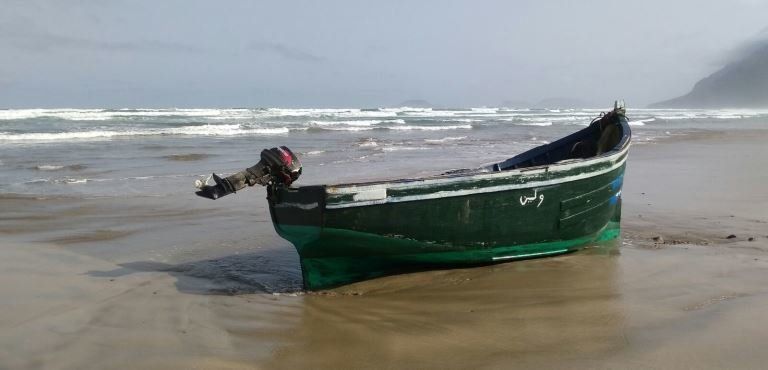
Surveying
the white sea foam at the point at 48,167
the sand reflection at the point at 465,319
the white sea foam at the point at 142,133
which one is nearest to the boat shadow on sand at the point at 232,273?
the sand reflection at the point at 465,319

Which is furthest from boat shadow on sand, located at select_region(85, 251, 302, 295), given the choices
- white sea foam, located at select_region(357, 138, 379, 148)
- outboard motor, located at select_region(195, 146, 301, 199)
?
white sea foam, located at select_region(357, 138, 379, 148)

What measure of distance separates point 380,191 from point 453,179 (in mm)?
632

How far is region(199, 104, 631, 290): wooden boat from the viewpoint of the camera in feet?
13.8

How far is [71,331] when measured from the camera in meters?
3.53

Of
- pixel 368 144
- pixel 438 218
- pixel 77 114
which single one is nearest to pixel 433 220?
pixel 438 218

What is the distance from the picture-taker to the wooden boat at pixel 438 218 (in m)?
4.20

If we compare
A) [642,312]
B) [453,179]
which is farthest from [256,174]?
[642,312]

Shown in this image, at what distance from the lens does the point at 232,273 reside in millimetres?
4965

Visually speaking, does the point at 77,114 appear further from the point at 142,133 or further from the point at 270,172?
the point at 270,172

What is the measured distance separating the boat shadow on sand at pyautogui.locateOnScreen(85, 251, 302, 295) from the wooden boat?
1.53 feet

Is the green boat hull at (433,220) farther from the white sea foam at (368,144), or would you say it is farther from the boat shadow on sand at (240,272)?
the white sea foam at (368,144)

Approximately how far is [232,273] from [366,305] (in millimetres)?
1508

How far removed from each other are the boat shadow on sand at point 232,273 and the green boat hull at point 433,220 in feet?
1.48

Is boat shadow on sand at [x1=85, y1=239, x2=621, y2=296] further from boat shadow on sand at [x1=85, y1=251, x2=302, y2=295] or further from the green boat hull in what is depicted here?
the green boat hull
